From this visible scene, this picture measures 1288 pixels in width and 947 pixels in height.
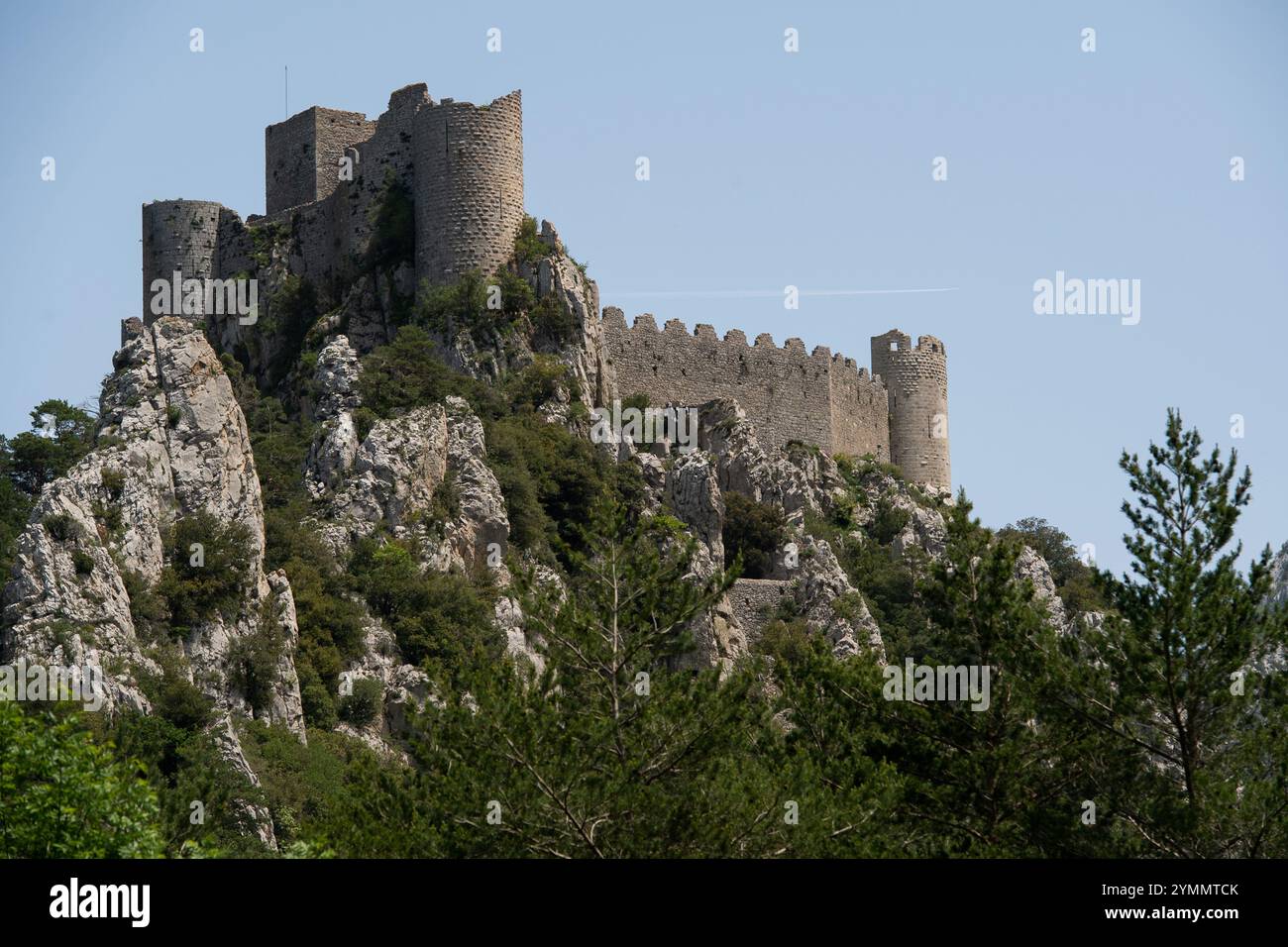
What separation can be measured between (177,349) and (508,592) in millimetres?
7964

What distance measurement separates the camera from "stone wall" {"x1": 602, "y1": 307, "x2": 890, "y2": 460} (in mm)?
54531

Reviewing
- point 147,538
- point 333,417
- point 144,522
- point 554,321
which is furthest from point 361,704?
point 554,321

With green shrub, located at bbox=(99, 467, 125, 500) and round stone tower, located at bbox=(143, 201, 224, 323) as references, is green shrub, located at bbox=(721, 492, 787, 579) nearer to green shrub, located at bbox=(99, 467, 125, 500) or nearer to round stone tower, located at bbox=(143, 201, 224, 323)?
round stone tower, located at bbox=(143, 201, 224, 323)

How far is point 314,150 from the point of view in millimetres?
54188

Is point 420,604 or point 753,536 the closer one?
point 420,604

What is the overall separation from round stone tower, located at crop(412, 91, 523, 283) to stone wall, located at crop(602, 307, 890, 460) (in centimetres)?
499

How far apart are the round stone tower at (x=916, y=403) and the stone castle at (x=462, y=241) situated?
0.07 meters

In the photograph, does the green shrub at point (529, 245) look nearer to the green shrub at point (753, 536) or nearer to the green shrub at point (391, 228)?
the green shrub at point (391, 228)

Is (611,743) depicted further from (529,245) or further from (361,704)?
(529,245)

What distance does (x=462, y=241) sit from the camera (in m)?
49.9

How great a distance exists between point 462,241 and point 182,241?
8.31 meters

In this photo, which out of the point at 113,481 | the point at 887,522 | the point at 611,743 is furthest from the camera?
the point at 887,522

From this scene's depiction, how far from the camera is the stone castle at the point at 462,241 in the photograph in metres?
50.2
